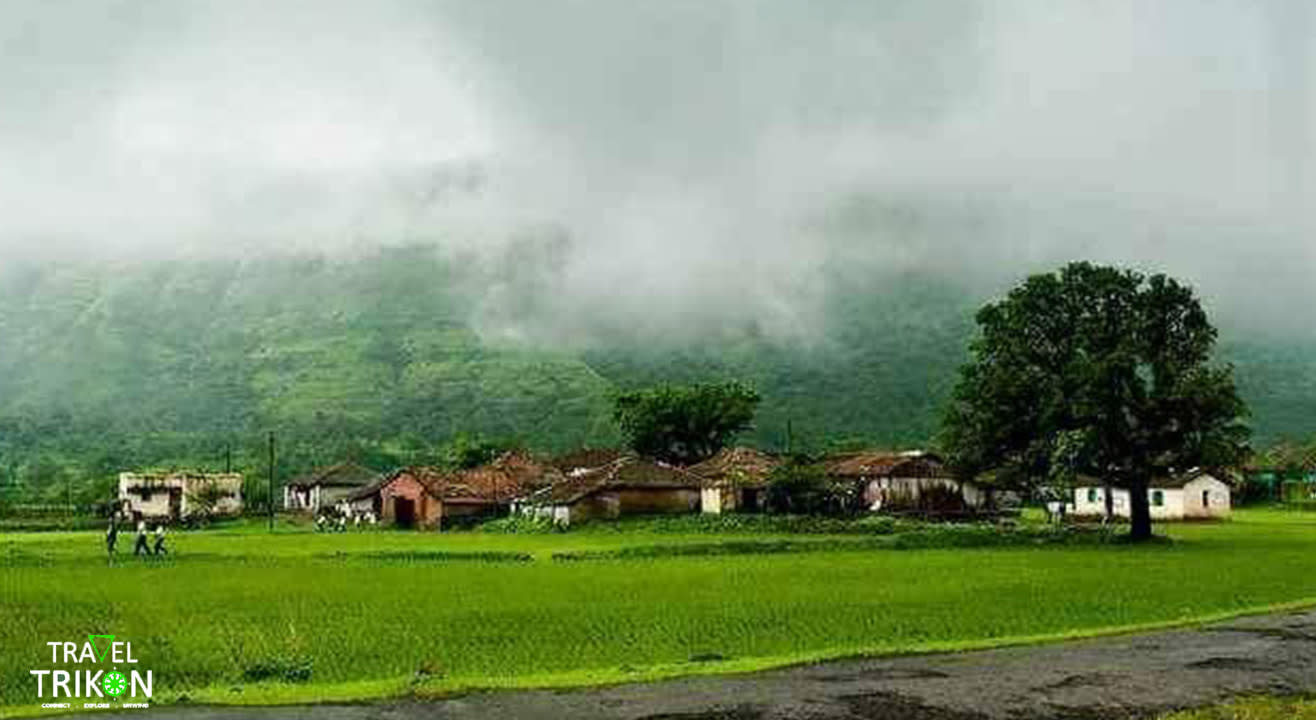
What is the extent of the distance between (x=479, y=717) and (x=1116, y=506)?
88.2m

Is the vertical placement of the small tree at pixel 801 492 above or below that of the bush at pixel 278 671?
above

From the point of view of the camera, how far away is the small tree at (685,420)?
12662 cm

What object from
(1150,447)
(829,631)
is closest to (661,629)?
(829,631)

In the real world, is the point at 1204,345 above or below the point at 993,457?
above

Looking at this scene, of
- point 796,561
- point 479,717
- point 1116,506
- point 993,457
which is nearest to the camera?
point 479,717

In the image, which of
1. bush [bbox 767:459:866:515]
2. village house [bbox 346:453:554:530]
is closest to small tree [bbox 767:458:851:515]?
bush [bbox 767:459:866:515]

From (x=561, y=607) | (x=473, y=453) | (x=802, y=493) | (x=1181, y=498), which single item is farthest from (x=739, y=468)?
(x=561, y=607)

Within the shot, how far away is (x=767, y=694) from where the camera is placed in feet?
69.3

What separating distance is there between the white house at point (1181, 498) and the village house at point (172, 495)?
79.7 metres

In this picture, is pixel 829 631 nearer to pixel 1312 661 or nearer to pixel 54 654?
pixel 1312 661

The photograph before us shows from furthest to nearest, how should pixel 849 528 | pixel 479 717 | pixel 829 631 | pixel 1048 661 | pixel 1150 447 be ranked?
pixel 849 528, pixel 1150 447, pixel 829 631, pixel 1048 661, pixel 479 717

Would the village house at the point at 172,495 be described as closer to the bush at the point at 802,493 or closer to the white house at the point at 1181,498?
the bush at the point at 802,493

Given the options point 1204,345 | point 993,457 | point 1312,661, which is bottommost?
point 1312,661

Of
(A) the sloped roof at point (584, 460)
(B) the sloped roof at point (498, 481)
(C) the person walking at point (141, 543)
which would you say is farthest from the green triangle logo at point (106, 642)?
(A) the sloped roof at point (584, 460)
